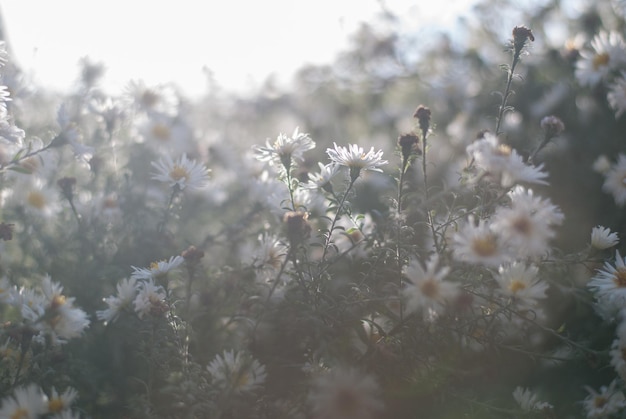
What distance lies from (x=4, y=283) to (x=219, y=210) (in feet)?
4.67

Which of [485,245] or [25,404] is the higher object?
[485,245]

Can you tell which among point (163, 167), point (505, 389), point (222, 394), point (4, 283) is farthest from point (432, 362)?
point (4, 283)

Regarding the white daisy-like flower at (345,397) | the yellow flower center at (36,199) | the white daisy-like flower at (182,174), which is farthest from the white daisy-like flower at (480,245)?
the yellow flower center at (36,199)

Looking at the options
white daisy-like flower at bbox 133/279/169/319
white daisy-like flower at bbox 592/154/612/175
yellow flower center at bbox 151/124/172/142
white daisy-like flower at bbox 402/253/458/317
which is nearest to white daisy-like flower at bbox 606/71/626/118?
white daisy-like flower at bbox 592/154/612/175

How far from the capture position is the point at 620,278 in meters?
1.75

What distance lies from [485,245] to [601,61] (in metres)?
1.94

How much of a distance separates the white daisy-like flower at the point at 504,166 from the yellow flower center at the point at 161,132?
2.08 metres

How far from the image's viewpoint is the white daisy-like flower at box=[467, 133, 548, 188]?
4.71ft

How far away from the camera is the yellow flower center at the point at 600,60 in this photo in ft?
9.36

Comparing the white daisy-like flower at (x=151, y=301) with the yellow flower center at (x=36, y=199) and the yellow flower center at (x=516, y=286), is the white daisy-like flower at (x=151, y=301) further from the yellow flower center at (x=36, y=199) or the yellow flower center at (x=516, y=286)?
the yellow flower center at (x=36, y=199)

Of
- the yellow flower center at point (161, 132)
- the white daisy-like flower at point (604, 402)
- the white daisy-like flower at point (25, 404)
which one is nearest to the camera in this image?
the white daisy-like flower at point (25, 404)

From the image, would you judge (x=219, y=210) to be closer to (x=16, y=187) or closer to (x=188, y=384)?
(x=16, y=187)

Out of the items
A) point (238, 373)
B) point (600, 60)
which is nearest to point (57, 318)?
point (238, 373)

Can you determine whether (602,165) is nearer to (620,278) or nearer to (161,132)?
(620,278)
